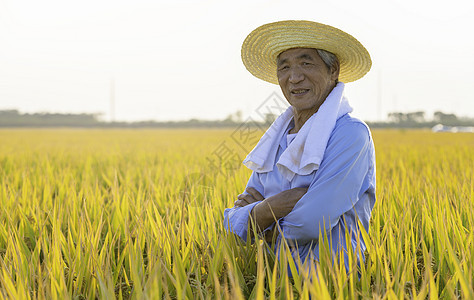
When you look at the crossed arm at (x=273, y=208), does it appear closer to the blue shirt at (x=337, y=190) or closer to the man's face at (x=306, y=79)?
the blue shirt at (x=337, y=190)

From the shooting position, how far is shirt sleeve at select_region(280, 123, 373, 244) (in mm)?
1356

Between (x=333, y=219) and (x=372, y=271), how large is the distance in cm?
20

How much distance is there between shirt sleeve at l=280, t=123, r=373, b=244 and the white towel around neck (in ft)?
0.14

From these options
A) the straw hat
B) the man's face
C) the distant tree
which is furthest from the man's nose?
the distant tree

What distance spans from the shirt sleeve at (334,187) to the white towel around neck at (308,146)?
4 centimetres

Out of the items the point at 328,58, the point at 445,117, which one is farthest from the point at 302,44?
the point at 445,117

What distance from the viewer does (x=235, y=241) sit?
59.0 inches

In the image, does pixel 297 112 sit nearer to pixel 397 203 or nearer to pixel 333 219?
pixel 333 219

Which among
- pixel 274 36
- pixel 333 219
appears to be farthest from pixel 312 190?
pixel 274 36

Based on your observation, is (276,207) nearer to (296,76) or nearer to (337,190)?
(337,190)

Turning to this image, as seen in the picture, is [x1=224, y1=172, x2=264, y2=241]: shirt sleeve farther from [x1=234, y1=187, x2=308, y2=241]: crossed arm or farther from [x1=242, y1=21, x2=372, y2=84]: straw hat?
[x1=242, y1=21, x2=372, y2=84]: straw hat

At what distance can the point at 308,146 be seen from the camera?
1.44 metres

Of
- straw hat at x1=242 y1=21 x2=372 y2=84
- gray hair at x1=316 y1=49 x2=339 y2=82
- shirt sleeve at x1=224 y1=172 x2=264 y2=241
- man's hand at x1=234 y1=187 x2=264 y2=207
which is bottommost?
shirt sleeve at x1=224 y1=172 x2=264 y2=241

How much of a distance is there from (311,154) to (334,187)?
142 mm
